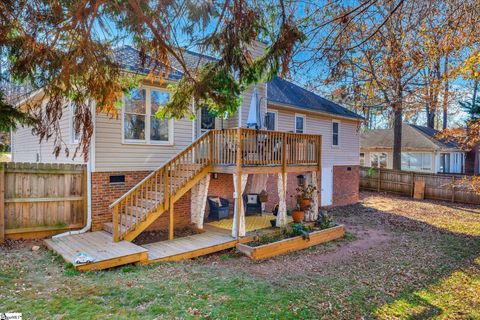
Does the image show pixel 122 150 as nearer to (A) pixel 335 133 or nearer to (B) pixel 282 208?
(B) pixel 282 208

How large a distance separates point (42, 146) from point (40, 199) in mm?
4733

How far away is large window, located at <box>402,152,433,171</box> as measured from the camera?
23.4m

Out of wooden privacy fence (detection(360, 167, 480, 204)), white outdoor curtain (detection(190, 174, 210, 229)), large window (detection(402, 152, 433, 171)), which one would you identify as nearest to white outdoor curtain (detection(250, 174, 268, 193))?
white outdoor curtain (detection(190, 174, 210, 229))

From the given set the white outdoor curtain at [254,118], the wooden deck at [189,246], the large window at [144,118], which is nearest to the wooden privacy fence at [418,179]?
the white outdoor curtain at [254,118]

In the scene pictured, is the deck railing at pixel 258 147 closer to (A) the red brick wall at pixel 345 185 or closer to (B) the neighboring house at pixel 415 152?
(A) the red brick wall at pixel 345 185

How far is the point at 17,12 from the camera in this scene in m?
4.88

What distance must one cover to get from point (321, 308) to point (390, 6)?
515cm

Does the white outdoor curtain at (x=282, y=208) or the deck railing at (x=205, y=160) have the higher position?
the deck railing at (x=205, y=160)

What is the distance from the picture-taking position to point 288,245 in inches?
348

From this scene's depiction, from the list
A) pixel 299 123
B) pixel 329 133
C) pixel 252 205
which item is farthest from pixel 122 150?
pixel 329 133

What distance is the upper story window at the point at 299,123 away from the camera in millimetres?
14568

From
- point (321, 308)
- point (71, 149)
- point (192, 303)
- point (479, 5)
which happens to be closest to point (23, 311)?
point (192, 303)

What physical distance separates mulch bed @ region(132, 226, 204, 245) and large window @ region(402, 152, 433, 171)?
20.8m

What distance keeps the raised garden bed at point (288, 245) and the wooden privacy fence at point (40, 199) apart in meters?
4.60
